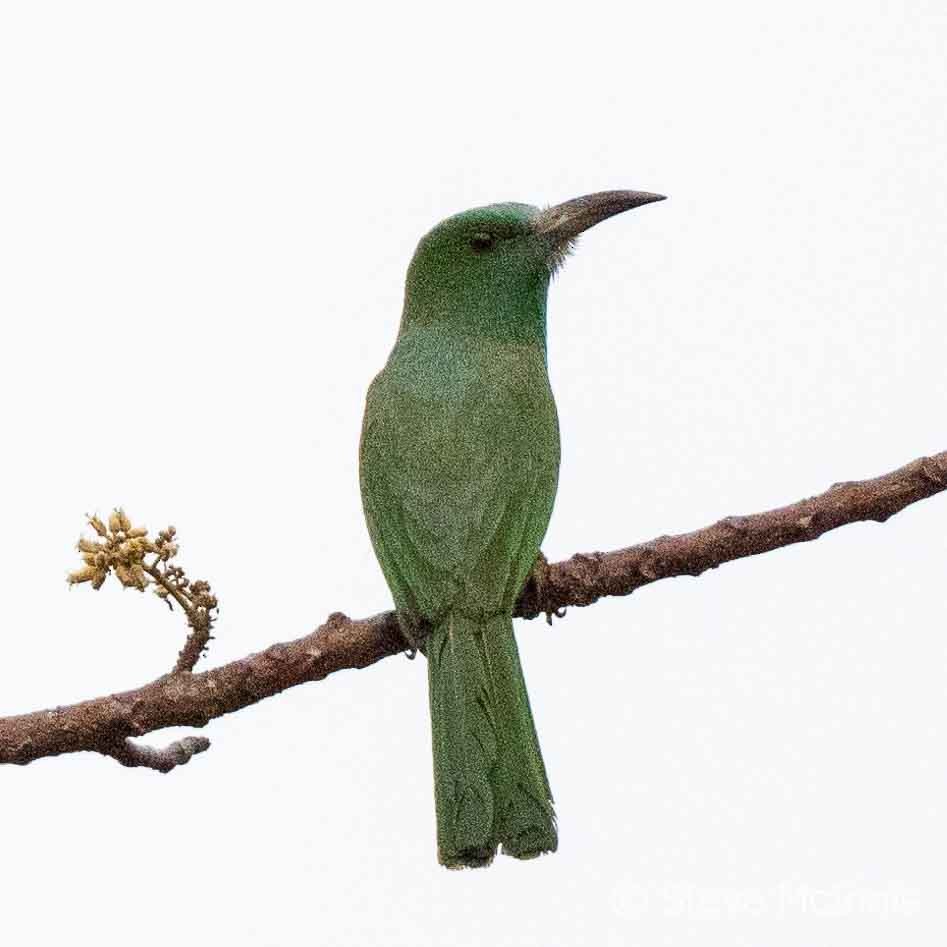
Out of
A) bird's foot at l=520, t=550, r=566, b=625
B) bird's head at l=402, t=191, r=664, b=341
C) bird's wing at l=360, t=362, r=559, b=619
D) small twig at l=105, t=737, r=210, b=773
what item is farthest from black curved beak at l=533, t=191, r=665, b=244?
small twig at l=105, t=737, r=210, b=773

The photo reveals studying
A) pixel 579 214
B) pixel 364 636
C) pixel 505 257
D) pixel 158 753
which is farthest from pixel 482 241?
pixel 158 753

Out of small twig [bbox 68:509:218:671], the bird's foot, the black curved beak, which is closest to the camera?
small twig [bbox 68:509:218:671]

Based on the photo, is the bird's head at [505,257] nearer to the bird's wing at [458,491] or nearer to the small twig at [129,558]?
the bird's wing at [458,491]

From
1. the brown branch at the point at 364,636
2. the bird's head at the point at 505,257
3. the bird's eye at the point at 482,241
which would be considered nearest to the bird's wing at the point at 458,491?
the brown branch at the point at 364,636

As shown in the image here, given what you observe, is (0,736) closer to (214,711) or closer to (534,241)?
(214,711)

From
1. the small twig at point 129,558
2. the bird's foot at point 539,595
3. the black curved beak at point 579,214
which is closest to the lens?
the small twig at point 129,558

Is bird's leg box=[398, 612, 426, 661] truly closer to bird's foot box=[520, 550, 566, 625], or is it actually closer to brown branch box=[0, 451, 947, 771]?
brown branch box=[0, 451, 947, 771]

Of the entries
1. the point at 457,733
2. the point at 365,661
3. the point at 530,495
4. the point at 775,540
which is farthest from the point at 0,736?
the point at 775,540

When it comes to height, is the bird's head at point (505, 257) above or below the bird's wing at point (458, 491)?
above
